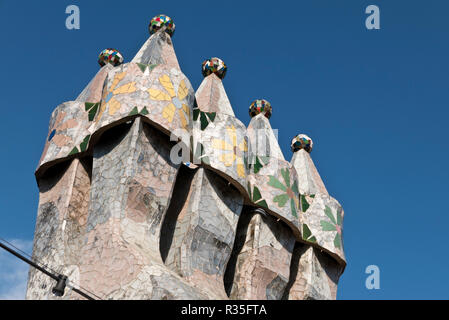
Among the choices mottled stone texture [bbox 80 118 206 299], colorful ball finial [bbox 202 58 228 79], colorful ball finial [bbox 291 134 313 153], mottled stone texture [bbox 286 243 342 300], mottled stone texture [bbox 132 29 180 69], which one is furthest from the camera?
colorful ball finial [bbox 291 134 313 153]

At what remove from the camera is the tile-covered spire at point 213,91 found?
14.3 meters

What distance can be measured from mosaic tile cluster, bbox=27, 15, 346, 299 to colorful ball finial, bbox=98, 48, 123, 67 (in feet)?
1.09

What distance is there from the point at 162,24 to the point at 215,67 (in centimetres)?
142

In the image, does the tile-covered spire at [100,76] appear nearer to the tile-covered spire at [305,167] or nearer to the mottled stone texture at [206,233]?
the mottled stone texture at [206,233]

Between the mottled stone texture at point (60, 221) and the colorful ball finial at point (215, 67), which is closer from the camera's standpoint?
the mottled stone texture at point (60, 221)

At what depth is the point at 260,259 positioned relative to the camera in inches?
512

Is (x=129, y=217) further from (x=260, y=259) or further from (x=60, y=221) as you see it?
(x=260, y=259)

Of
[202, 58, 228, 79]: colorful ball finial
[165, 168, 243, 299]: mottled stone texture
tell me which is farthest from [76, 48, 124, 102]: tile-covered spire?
[165, 168, 243, 299]: mottled stone texture

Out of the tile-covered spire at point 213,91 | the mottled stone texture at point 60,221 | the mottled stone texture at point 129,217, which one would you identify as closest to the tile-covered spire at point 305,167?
the tile-covered spire at point 213,91

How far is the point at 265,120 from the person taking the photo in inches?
612

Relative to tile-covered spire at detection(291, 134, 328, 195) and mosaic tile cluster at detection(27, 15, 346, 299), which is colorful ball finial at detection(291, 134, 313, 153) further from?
mosaic tile cluster at detection(27, 15, 346, 299)

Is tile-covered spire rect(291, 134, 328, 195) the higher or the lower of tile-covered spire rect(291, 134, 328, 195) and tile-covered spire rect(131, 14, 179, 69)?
the lower

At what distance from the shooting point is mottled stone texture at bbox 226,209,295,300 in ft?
42.2

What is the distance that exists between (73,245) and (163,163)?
75.5 inches
